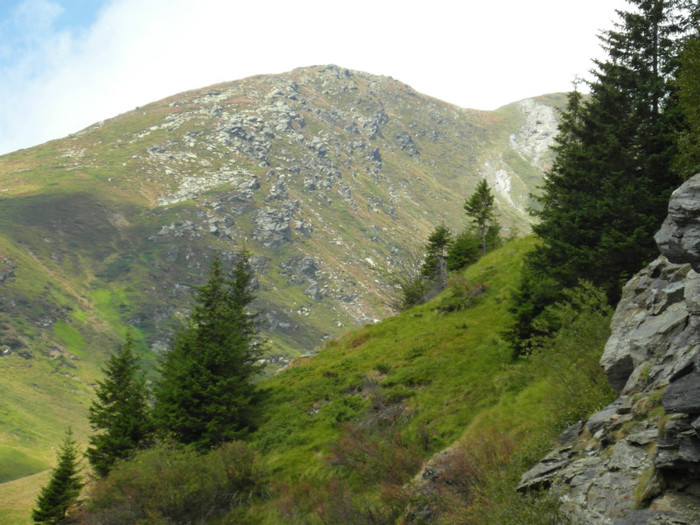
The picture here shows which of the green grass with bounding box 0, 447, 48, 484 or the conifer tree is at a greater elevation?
the conifer tree

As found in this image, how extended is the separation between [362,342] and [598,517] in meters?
A: 35.7

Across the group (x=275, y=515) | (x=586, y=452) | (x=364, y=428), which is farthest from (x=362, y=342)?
(x=586, y=452)

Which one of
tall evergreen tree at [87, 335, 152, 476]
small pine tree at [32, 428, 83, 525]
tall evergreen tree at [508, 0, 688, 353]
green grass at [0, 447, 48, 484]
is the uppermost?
tall evergreen tree at [508, 0, 688, 353]

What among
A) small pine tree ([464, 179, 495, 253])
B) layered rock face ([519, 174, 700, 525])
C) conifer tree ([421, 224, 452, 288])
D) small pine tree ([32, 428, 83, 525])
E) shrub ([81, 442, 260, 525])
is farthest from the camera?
conifer tree ([421, 224, 452, 288])

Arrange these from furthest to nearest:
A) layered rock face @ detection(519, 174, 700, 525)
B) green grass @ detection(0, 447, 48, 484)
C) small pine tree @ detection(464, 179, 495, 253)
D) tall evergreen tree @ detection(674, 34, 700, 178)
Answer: green grass @ detection(0, 447, 48, 484) < small pine tree @ detection(464, 179, 495, 253) < tall evergreen tree @ detection(674, 34, 700, 178) < layered rock face @ detection(519, 174, 700, 525)

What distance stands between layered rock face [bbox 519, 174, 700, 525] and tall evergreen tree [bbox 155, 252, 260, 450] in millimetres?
26962

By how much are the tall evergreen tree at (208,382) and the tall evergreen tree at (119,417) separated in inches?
72.8

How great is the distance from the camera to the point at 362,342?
45.4 metres

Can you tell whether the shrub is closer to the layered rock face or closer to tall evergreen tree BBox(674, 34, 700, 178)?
the layered rock face

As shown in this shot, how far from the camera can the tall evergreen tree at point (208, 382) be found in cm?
A: 3406

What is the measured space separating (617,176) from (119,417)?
40.3 metres

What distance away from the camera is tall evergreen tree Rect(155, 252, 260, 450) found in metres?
34.1

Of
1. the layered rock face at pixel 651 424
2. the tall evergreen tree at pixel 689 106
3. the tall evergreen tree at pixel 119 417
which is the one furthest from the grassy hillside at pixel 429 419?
the tall evergreen tree at pixel 119 417

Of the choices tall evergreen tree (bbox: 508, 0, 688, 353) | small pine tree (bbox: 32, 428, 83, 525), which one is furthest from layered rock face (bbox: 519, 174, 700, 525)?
small pine tree (bbox: 32, 428, 83, 525)
